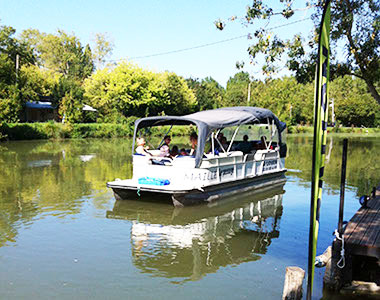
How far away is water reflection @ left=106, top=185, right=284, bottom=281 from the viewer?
7980 millimetres

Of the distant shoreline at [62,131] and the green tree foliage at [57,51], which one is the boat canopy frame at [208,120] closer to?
the distant shoreline at [62,131]

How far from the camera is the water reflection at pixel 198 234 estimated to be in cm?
798

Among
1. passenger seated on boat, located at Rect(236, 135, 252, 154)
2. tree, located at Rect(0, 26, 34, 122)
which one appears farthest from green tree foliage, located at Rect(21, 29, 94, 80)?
passenger seated on boat, located at Rect(236, 135, 252, 154)

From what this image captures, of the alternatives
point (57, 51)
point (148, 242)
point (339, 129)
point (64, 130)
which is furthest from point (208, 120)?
point (57, 51)

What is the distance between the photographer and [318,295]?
6598 millimetres

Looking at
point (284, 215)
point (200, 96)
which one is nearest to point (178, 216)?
point (284, 215)

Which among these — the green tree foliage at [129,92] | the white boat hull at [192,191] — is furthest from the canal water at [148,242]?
the green tree foliage at [129,92]

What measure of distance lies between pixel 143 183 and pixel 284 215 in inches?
167

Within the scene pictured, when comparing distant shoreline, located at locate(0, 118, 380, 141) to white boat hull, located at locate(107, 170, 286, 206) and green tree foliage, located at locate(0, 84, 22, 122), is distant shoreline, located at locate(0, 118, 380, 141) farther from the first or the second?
white boat hull, located at locate(107, 170, 286, 206)

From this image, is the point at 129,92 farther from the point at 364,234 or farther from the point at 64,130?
the point at 364,234

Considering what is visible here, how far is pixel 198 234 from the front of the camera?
32.6ft

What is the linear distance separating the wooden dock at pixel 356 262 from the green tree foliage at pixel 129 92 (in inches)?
1823

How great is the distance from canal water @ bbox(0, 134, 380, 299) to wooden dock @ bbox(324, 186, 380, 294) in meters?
0.37

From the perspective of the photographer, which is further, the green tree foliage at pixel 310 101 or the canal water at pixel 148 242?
the green tree foliage at pixel 310 101
